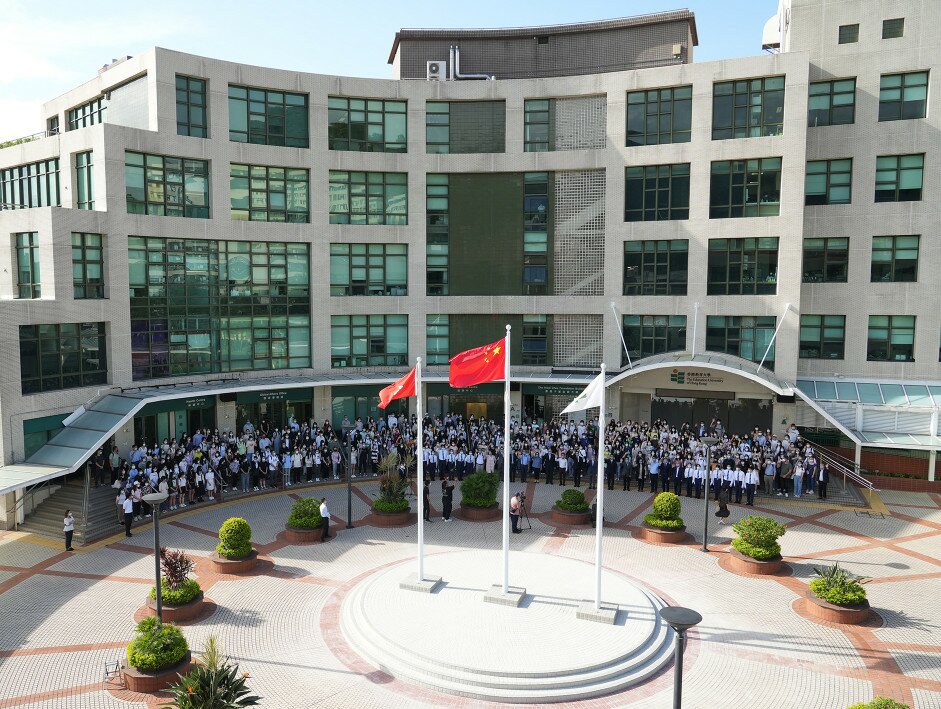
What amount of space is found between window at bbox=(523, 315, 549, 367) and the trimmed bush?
71.7ft

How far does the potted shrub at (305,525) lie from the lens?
2427 centimetres

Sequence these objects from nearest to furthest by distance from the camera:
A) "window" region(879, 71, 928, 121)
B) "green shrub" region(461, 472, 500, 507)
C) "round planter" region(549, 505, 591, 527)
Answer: "round planter" region(549, 505, 591, 527), "green shrub" region(461, 472, 500, 507), "window" region(879, 71, 928, 121)

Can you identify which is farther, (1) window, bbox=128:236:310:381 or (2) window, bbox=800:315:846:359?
(2) window, bbox=800:315:846:359

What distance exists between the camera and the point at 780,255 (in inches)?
1403

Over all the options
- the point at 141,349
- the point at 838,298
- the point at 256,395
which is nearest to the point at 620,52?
the point at 838,298

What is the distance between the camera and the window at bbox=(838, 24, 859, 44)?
35406 millimetres

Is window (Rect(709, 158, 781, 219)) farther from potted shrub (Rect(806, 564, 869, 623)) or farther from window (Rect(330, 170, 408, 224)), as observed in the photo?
potted shrub (Rect(806, 564, 869, 623))

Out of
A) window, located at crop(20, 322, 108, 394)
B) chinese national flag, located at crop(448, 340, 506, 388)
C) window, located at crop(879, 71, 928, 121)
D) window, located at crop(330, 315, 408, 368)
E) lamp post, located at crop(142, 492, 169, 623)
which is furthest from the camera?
window, located at crop(330, 315, 408, 368)

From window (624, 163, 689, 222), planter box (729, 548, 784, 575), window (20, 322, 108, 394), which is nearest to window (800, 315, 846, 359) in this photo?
window (624, 163, 689, 222)

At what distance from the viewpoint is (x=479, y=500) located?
2725 centimetres

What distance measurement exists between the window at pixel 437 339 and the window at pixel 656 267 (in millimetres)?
10123

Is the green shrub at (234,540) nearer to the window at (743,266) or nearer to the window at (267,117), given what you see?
the window at (267,117)

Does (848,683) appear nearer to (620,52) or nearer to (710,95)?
(710,95)

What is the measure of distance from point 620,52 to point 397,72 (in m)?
13.6
